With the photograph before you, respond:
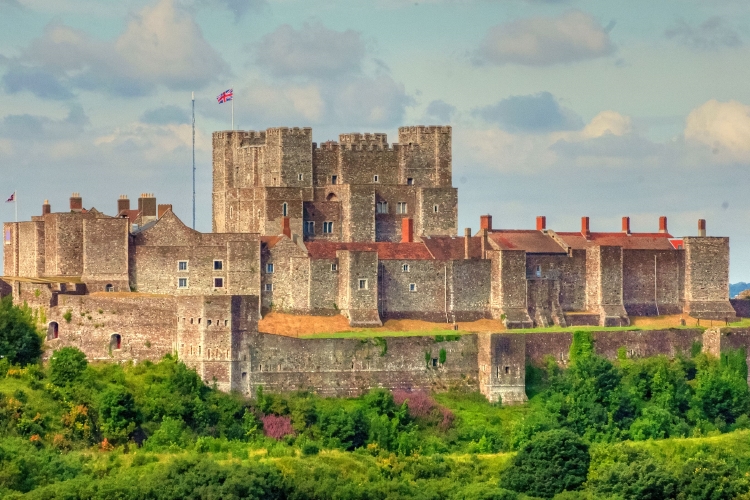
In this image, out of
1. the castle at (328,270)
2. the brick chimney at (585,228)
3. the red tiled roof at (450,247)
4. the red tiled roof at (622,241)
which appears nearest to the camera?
the castle at (328,270)

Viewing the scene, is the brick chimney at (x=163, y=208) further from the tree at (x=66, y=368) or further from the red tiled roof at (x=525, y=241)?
the red tiled roof at (x=525, y=241)

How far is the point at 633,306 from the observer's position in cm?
9325

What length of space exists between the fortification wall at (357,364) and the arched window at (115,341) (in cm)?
522

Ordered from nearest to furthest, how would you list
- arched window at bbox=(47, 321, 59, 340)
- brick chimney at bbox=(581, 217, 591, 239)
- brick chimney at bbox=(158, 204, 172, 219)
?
arched window at bbox=(47, 321, 59, 340) → brick chimney at bbox=(158, 204, 172, 219) → brick chimney at bbox=(581, 217, 591, 239)

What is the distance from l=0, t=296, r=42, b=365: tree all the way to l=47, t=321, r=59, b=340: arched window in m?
0.41

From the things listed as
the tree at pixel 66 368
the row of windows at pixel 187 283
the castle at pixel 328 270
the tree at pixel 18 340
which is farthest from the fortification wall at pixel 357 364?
the tree at pixel 18 340

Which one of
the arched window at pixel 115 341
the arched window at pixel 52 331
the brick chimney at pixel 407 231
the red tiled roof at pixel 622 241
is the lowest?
the arched window at pixel 115 341

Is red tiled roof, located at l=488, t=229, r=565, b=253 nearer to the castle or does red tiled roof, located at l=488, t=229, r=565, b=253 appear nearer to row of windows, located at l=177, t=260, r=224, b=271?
the castle

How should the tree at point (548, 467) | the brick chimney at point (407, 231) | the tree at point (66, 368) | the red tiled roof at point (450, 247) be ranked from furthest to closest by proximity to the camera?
the brick chimney at point (407, 231), the red tiled roof at point (450, 247), the tree at point (66, 368), the tree at point (548, 467)

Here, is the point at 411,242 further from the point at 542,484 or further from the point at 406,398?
the point at 542,484

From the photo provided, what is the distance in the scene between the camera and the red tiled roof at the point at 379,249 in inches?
3462

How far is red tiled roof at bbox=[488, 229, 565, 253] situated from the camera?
91875 mm

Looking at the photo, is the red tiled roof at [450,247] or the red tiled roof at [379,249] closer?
the red tiled roof at [379,249]

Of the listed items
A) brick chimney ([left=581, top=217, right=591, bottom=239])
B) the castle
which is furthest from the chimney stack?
brick chimney ([left=581, top=217, right=591, bottom=239])
